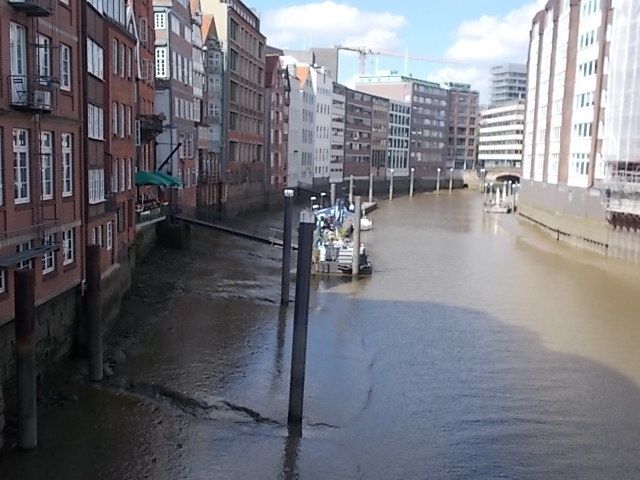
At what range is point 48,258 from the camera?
16.8 m

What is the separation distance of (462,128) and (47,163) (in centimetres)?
14507

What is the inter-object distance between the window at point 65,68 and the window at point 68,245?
11.6ft

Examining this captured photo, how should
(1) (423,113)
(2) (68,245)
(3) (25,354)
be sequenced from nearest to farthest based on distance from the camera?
(3) (25,354)
(2) (68,245)
(1) (423,113)

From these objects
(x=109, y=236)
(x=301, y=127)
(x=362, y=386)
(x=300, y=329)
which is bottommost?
(x=362, y=386)

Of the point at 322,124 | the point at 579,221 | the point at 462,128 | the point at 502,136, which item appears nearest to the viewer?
the point at 579,221

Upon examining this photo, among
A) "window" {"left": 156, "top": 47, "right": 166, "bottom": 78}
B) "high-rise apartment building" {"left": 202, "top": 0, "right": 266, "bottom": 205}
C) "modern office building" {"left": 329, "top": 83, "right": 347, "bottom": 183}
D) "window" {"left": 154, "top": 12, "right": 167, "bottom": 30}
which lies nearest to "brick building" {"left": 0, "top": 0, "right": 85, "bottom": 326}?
"window" {"left": 156, "top": 47, "right": 166, "bottom": 78}

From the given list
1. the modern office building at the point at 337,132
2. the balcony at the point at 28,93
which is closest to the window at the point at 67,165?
the balcony at the point at 28,93

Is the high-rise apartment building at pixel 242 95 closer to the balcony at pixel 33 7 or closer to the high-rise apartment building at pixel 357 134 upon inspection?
the balcony at pixel 33 7

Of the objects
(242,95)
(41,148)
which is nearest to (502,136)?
(242,95)

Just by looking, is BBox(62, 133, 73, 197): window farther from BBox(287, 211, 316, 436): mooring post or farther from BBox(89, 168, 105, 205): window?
BBox(287, 211, 316, 436): mooring post

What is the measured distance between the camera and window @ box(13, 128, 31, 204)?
49.4ft

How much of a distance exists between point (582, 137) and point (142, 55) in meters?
31.3

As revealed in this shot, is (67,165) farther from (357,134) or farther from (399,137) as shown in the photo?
(399,137)

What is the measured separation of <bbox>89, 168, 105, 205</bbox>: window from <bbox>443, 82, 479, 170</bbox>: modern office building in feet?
431
